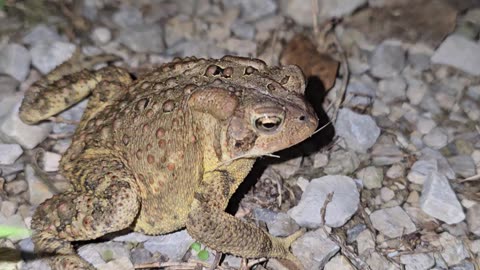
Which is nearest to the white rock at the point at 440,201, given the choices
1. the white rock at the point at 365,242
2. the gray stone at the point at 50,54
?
the white rock at the point at 365,242

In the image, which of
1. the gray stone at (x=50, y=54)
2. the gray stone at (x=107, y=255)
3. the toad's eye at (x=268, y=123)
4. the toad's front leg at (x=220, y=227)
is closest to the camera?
the toad's eye at (x=268, y=123)

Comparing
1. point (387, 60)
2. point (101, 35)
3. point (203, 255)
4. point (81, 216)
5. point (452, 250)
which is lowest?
point (452, 250)

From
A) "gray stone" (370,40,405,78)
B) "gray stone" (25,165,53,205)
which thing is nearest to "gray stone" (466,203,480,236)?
"gray stone" (370,40,405,78)

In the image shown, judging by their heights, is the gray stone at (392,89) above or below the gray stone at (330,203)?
above

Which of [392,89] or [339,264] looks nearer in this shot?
[339,264]

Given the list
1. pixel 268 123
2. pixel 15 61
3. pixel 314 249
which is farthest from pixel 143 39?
pixel 314 249

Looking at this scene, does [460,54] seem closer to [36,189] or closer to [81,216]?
[81,216]

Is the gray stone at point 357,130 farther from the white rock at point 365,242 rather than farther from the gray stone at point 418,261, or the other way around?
the gray stone at point 418,261

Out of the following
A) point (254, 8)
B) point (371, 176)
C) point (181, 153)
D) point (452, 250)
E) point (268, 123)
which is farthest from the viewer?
point (254, 8)
